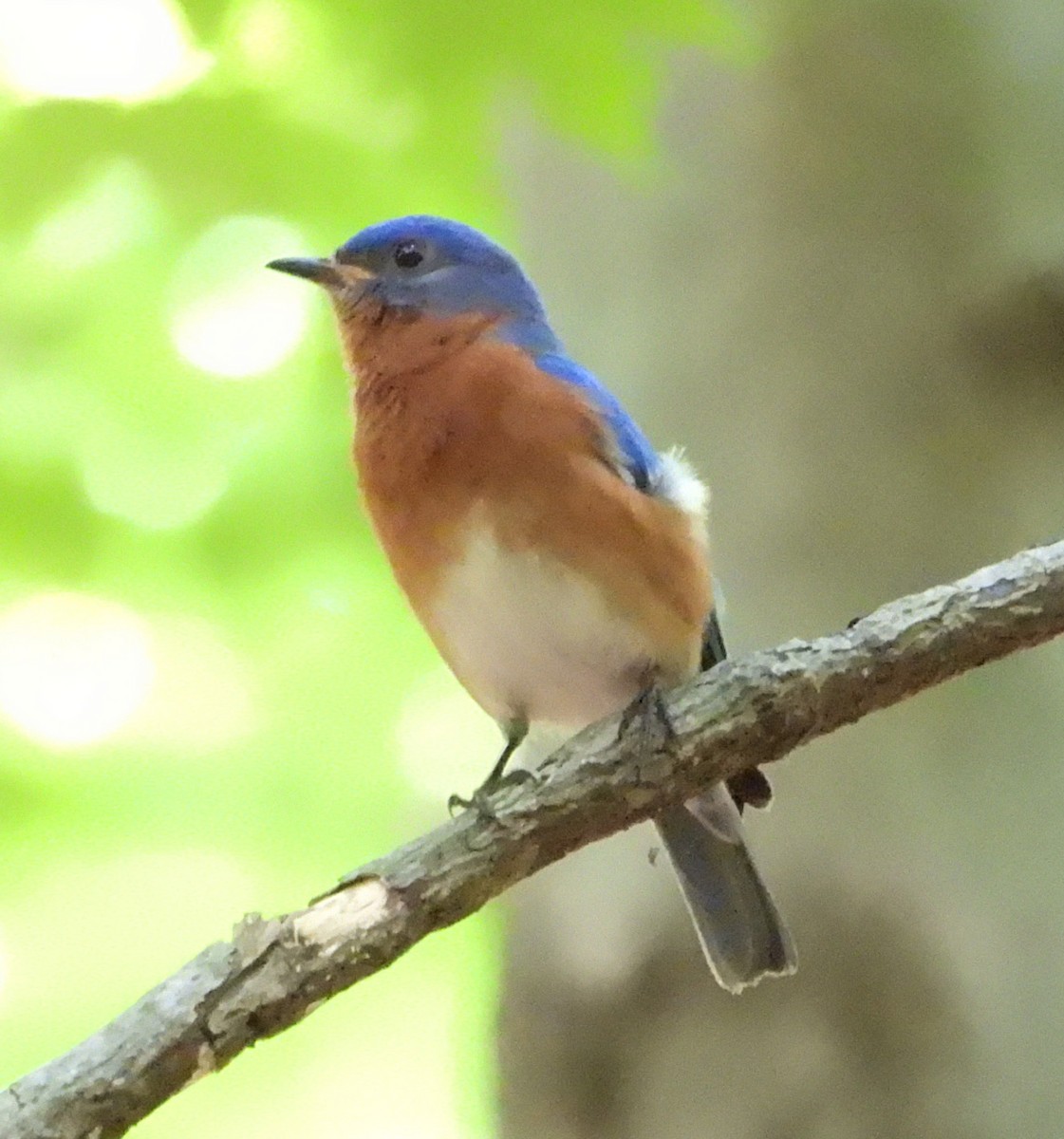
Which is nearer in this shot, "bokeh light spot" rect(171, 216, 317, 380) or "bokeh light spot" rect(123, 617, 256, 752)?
"bokeh light spot" rect(171, 216, 317, 380)

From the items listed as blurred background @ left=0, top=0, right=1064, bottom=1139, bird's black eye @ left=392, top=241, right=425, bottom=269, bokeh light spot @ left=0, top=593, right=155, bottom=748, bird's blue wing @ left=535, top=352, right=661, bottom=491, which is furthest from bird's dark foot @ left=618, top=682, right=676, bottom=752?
bokeh light spot @ left=0, top=593, right=155, bottom=748

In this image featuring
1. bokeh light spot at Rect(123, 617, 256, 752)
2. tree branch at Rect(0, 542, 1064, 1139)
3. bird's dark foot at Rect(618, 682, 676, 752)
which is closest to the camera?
tree branch at Rect(0, 542, 1064, 1139)

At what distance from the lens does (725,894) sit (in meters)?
2.22

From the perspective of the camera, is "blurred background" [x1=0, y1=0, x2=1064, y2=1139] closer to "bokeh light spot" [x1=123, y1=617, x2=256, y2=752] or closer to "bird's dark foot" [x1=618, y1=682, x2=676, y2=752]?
"bokeh light spot" [x1=123, y1=617, x2=256, y2=752]

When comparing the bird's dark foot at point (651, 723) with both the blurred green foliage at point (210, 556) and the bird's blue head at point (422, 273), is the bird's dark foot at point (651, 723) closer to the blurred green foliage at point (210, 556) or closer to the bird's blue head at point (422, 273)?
the blurred green foliage at point (210, 556)

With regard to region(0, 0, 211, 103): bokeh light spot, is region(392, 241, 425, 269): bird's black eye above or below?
below

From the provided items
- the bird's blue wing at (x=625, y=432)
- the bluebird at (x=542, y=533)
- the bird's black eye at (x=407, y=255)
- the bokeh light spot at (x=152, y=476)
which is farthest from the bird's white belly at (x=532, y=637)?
the bokeh light spot at (x=152, y=476)

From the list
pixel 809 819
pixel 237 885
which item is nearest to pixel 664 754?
pixel 809 819

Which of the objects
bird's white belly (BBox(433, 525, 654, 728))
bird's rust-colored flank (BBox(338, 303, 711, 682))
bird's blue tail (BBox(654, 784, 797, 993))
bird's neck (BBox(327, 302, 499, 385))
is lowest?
bird's blue tail (BBox(654, 784, 797, 993))

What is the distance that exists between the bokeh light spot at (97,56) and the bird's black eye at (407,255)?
20.5 inches

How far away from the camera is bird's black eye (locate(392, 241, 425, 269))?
2764 mm

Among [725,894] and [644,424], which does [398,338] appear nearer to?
[644,424]

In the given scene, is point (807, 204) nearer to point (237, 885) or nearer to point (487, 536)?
point (487, 536)

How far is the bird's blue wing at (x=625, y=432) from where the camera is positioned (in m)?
2.40
